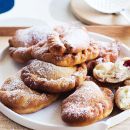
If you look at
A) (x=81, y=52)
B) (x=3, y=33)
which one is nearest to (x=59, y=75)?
(x=81, y=52)

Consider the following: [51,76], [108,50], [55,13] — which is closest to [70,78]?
[51,76]

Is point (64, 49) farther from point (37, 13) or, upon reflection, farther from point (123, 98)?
point (37, 13)

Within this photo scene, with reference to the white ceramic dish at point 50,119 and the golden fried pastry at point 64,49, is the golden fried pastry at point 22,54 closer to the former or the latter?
the golden fried pastry at point 64,49

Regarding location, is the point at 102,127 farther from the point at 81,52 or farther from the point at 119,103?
the point at 81,52

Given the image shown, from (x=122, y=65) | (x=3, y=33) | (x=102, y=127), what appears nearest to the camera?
(x=102, y=127)

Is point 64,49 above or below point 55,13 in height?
above
